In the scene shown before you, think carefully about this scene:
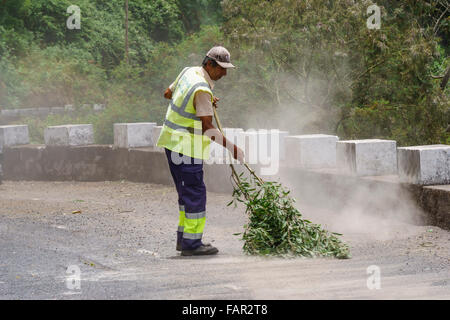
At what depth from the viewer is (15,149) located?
12.8m

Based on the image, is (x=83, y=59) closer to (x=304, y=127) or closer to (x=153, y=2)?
(x=153, y=2)

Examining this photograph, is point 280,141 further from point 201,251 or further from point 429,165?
point 201,251

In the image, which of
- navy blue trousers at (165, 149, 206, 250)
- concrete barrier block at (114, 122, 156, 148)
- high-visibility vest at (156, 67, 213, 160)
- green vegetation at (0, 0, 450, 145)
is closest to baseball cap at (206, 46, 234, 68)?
high-visibility vest at (156, 67, 213, 160)

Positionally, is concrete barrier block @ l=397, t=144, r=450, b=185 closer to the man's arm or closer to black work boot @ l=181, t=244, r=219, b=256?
the man's arm

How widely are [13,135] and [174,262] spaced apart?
27.1 feet

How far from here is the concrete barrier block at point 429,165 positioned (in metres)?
7.09

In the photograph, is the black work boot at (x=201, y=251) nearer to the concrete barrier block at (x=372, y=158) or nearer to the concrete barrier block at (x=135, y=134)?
the concrete barrier block at (x=372, y=158)

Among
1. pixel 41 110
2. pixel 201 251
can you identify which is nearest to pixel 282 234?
pixel 201 251

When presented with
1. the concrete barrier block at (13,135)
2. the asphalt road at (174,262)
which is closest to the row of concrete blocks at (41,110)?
the concrete barrier block at (13,135)

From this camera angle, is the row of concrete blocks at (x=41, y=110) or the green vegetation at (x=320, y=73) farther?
the row of concrete blocks at (x=41, y=110)

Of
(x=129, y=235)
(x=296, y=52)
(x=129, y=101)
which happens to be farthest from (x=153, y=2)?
(x=129, y=235)

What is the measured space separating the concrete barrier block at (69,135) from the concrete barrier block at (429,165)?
696 centimetres

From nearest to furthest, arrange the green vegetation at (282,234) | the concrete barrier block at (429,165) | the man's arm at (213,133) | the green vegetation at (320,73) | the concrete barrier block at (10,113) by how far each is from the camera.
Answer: the man's arm at (213,133)
the green vegetation at (282,234)
the concrete barrier block at (429,165)
the green vegetation at (320,73)
the concrete barrier block at (10,113)

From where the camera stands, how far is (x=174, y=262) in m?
5.78
